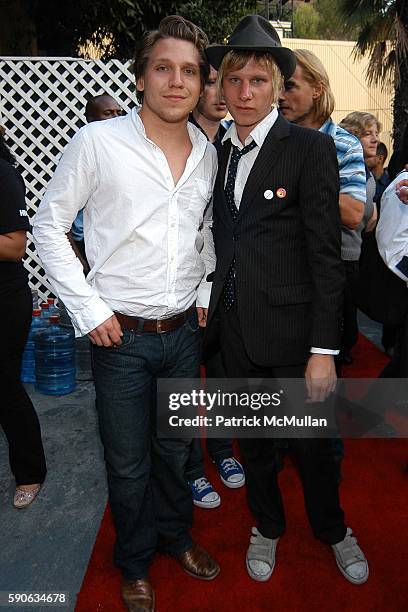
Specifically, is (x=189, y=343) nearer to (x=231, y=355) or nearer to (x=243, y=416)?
(x=231, y=355)

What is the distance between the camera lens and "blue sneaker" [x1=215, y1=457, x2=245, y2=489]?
2988 millimetres

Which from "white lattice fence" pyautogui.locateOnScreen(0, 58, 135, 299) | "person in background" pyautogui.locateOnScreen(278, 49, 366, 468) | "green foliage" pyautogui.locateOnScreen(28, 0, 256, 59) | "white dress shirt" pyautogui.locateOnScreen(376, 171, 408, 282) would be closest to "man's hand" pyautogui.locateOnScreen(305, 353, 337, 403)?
"person in background" pyautogui.locateOnScreen(278, 49, 366, 468)

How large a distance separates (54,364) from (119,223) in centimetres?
262

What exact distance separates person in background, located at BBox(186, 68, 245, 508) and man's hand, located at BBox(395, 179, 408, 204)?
859 mm

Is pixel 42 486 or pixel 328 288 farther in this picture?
pixel 42 486

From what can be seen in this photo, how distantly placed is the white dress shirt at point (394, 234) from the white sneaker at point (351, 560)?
44.6 inches

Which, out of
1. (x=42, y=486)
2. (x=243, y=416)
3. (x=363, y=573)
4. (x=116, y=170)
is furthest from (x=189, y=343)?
(x=42, y=486)

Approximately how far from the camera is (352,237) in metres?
2.89

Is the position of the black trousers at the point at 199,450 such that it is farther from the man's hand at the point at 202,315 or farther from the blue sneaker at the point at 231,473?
the man's hand at the point at 202,315

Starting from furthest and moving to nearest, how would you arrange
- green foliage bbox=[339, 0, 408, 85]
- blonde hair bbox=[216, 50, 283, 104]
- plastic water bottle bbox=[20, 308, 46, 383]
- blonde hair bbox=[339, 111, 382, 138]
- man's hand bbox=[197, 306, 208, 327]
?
green foliage bbox=[339, 0, 408, 85] < plastic water bottle bbox=[20, 308, 46, 383] < blonde hair bbox=[339, 111, 382, 138] < man's hand bbox=[197, 306, 208, 327] < blonde hair bbox=[216, 50, 283, 104]

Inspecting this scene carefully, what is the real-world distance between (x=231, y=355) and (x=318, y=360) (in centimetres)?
36

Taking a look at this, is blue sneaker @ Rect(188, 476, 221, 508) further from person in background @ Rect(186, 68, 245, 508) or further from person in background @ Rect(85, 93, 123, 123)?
person in background @ Rect(85, 93, 123, 123)

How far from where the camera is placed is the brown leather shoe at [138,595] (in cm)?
214

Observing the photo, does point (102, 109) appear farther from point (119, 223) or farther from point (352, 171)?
point (119, 223)
